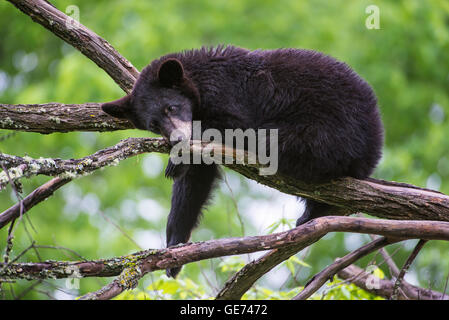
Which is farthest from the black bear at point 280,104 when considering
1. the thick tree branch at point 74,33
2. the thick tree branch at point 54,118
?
the thick tree branch at point 74,33

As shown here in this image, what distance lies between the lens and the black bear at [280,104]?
148 inches

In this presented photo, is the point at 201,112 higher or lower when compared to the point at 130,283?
higher

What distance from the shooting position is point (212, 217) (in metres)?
9.70

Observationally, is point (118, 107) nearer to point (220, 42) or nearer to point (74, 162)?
point (74, 162)

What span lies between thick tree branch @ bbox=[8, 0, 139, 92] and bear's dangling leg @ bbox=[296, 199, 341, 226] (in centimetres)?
185

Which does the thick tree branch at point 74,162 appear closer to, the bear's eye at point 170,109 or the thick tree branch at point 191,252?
the bear's eye at point 170,109

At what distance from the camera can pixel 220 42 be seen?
9.73 metres

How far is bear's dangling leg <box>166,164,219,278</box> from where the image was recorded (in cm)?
444

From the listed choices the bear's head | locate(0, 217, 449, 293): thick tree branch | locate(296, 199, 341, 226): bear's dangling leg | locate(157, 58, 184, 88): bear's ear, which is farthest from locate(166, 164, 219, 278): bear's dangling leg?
locate(0, 217, 449, 293): thick tree branch

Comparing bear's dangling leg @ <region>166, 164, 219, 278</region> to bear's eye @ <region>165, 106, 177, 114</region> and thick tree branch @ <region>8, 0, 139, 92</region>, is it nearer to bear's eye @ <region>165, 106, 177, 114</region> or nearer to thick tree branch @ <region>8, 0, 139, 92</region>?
bear's eye @ <region>165, 106, 177, 114</region>

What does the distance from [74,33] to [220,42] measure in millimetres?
6127
